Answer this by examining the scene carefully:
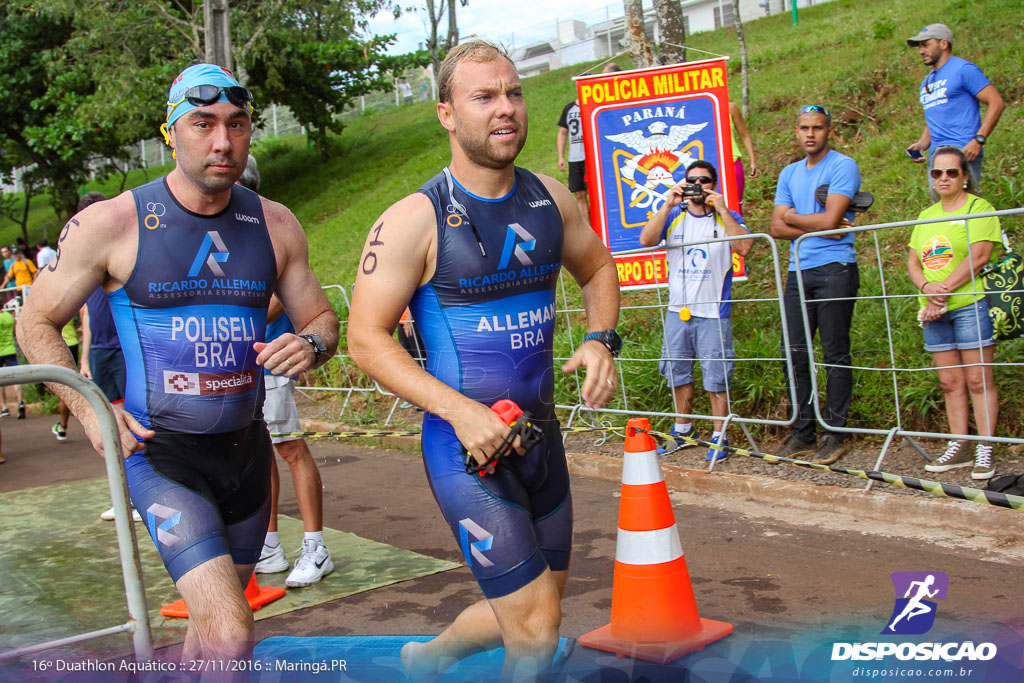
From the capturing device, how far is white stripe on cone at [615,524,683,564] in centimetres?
368

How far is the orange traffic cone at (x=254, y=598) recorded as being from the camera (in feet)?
16.3

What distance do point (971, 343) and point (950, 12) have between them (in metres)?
11.3

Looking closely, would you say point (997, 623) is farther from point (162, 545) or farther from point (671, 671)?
point (162, 545)

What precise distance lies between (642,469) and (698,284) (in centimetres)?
368

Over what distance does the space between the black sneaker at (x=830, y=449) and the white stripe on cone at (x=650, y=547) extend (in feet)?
10.5

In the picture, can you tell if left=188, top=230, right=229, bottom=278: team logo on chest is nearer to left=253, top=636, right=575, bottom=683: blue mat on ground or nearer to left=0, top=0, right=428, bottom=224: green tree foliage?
left=253, top=636, right=575, bottom=683: blue mat on ground

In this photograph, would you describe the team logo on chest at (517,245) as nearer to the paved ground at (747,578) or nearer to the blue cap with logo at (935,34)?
the paved ground at (747,578)

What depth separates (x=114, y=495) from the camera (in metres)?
3.03

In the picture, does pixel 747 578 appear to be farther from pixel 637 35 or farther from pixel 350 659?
pixel 637 35

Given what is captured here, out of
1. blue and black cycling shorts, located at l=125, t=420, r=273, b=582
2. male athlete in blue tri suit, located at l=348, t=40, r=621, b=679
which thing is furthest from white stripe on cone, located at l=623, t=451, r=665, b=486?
blue and black cycling shorts, located at l=125, t=420, r=273, b=582

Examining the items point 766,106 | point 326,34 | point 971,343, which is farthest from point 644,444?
point 326,34

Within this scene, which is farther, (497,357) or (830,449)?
(830,449)

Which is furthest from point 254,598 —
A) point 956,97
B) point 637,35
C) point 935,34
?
point 637,35

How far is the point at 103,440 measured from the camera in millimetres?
2992
